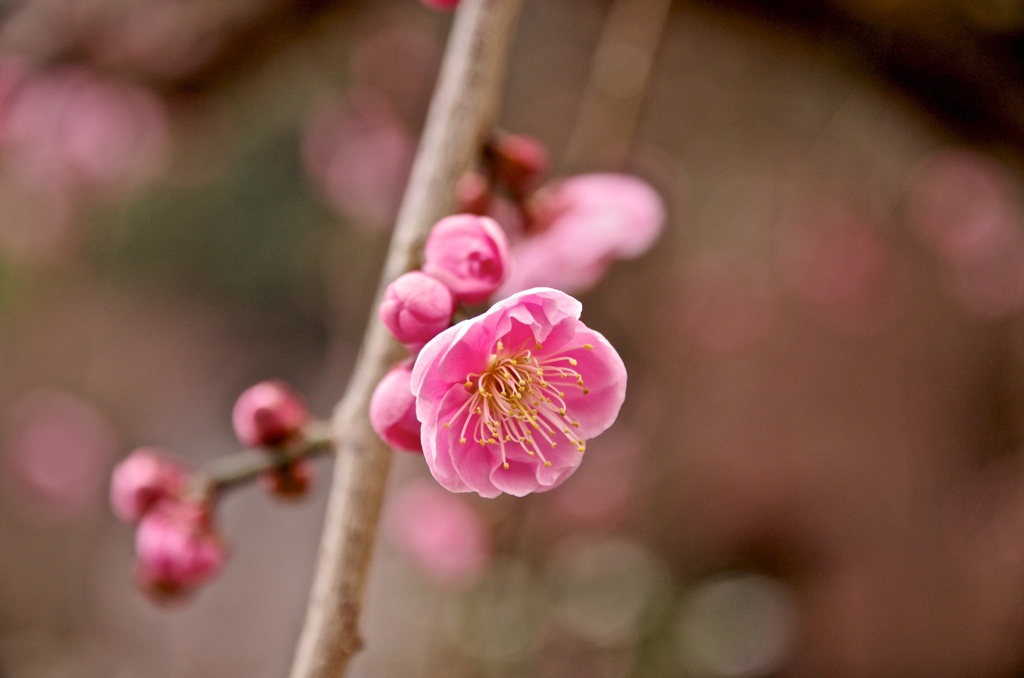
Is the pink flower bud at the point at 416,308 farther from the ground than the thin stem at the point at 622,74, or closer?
closer

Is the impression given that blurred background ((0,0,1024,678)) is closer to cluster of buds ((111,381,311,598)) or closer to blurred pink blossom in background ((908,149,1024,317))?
blurred pink blossom in background ((908,149,1024,317))

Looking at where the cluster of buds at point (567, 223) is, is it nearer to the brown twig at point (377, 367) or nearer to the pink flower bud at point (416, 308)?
the brown twig at point (377, 367)

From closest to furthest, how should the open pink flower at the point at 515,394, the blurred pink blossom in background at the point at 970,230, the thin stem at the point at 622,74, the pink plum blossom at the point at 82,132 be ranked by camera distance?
the open pink flower at the point at 515,394 < the thin stem at the point at 622,74 < the pink plum blossom at the point at 82,132 < the blurred pink blossom in background at the point at 970,230

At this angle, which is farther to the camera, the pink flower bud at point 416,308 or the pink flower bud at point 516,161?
the pink flower bud at point 516,161

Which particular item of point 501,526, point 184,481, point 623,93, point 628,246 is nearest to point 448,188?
point 628,246

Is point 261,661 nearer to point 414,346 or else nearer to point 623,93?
point 623,93

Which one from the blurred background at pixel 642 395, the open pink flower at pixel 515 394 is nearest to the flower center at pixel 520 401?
the open pink flower at pixel 515 394
